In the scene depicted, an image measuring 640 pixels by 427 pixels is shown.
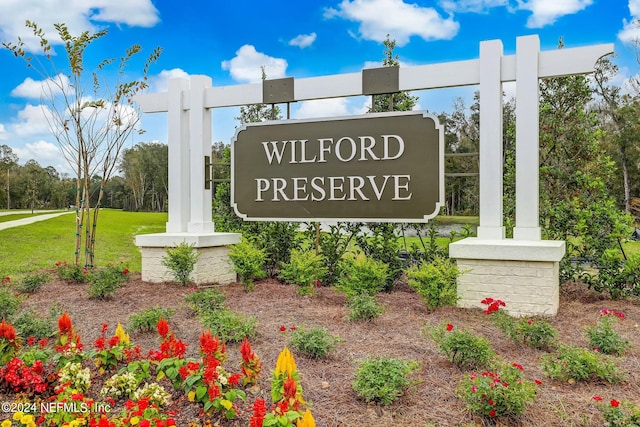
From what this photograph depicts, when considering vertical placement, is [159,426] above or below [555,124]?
below

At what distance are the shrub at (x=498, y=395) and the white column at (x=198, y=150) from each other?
499cm

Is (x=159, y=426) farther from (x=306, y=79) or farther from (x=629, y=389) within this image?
(x=306, y=79)

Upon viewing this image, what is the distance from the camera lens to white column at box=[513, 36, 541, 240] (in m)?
5.23

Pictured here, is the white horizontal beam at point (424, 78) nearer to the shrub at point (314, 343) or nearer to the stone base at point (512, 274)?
the stone base at point (512, 274)

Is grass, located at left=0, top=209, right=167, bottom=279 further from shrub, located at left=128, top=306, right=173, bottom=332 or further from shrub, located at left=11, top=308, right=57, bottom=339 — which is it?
shrub, located at left=128, top=306, right=173, bottom=332

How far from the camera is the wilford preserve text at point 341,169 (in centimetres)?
563

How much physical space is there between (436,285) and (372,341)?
122 cm

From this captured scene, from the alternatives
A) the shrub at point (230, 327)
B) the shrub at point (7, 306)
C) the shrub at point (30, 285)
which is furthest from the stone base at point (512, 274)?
the shrub at point (30, 285)

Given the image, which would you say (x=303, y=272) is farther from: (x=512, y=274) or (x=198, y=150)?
(x=198, y=150)

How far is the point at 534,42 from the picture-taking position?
17.1 feet

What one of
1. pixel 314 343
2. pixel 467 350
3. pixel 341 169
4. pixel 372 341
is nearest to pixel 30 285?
pixel 341 169

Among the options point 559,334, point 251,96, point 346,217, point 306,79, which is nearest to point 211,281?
point 346,217

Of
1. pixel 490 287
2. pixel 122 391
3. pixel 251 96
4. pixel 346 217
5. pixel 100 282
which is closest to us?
pixel 122 391

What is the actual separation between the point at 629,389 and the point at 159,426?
8.90 ft
